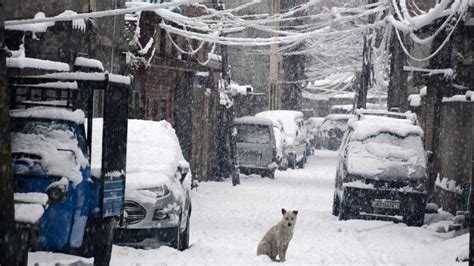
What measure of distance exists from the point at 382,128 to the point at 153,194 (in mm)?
7028

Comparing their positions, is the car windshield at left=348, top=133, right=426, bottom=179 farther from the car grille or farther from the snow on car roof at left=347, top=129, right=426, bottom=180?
the car grille

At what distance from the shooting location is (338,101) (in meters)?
63.1

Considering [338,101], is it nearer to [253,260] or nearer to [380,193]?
[380,193]

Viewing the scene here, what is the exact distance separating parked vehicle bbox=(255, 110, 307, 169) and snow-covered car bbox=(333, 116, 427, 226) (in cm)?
1435

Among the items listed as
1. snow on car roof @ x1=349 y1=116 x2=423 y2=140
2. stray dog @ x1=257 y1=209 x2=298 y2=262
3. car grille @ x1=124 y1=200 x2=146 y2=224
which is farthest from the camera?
snow on car roof @ x1=349 y1=116 x2=423 y2=140

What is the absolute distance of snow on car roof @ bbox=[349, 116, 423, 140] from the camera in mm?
15734

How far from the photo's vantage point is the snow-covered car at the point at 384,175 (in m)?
14.9

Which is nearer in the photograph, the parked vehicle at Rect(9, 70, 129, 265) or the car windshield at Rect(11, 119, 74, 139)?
the parked vehicle at Rect(9, 70, 129, 265)

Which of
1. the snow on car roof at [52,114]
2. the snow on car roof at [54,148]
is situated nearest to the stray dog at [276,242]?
the snow on car roof at [54,148]

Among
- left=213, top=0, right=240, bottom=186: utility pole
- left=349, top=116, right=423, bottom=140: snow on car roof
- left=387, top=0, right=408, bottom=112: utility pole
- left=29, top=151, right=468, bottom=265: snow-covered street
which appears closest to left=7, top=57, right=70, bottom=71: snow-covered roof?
left=29, top=151, right=468, bottom=265: snow-covered street

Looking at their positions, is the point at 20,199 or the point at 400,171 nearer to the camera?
the point at 20,199

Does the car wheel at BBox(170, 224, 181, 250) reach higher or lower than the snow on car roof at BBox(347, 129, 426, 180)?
lower

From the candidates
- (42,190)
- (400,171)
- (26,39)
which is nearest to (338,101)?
(400,171)

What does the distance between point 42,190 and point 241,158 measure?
19606 mm
